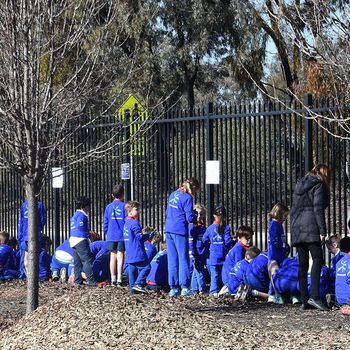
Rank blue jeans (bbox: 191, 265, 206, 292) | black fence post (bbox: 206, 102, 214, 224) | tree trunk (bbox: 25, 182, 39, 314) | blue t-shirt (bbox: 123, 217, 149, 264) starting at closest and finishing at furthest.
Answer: tree trunk (bbox: 25, 182, 39, 314)
blue t-shirt (bbox: 123, 217, 149, 264)
blue jeans (bbox: 191, 265, 206, 292)
black fence post (bbox: 206, 102, 214, 224)

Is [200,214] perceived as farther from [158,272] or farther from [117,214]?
[117,214]

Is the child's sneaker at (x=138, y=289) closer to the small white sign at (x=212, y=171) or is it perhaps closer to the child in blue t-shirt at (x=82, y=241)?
the child in blue t-shirt at (x=82, y=241)

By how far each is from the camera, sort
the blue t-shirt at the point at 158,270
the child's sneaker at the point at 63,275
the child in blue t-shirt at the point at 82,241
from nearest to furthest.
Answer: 1. the blue t-shirt at the point at 158,270
2. the child in blue t-shirt at the point at 82,241
3. the child's sneaker at the point at 63,275

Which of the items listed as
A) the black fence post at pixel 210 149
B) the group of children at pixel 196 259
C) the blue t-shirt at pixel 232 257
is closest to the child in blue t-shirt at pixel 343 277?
the group of children at pixel 196 259

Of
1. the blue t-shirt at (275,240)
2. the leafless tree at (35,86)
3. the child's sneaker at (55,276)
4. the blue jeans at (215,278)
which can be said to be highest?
the leafless tree at (35,86)

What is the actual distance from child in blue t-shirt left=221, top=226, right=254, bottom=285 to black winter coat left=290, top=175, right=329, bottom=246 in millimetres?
1314

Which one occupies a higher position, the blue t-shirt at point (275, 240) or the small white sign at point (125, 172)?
the small white sign at point (125, 172)

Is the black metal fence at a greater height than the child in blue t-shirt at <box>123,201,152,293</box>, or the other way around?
the black metal fence

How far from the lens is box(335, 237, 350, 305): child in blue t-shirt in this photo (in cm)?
1070

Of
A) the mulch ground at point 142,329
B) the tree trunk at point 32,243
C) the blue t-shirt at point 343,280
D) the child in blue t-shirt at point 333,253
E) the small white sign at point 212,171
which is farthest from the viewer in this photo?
the small white sign at point 212,171

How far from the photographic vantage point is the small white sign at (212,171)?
1378 centimetres

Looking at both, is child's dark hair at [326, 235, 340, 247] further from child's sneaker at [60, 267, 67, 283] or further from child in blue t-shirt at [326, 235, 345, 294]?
child's sneaker at [60, 267, 67, 283]

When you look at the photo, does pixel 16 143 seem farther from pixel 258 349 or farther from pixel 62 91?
pixel 258 349

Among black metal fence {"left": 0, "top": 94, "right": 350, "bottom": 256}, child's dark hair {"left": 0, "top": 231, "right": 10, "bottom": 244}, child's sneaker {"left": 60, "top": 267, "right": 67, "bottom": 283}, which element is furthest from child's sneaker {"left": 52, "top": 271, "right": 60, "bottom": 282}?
black metal fence {"left": 0, "top": 94, "right": 350, "bottom": 256}
